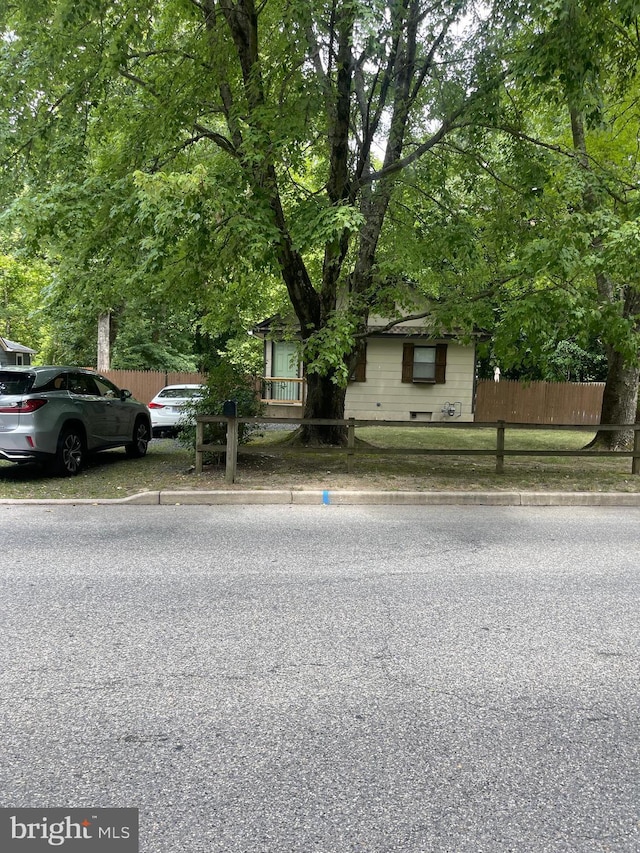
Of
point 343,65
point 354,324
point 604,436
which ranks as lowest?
point 604,436

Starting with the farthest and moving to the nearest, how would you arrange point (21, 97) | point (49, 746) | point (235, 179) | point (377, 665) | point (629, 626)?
point (21, 97), point (235, 179), point (629, 626), point (377, 665), point (49, 746)

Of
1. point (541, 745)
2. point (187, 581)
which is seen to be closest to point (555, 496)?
point (187, 581)

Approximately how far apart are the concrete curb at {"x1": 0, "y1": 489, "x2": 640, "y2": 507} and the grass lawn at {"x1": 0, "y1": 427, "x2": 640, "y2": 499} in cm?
31

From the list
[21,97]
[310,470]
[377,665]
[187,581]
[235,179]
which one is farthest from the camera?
[310,470]

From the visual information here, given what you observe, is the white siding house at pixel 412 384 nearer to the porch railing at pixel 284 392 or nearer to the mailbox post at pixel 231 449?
the porch railing at pixel 284 392

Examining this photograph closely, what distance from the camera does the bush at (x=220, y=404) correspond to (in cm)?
1076

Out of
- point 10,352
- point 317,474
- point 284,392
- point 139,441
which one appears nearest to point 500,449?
point 317,474

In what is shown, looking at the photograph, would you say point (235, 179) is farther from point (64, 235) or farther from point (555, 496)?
point (555, 496)

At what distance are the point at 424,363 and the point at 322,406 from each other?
1018 centimetres

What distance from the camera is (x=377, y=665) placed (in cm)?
378

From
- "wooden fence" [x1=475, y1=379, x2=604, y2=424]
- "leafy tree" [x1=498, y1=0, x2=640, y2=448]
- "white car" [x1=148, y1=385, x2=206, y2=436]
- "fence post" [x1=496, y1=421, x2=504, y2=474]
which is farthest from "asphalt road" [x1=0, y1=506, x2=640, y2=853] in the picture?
"wooden fence" [x1=475, y1=379, x2=604, y2=424]

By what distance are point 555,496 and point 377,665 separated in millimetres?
6474

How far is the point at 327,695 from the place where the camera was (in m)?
3.40

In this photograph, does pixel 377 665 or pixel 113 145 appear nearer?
pixel 377 665
